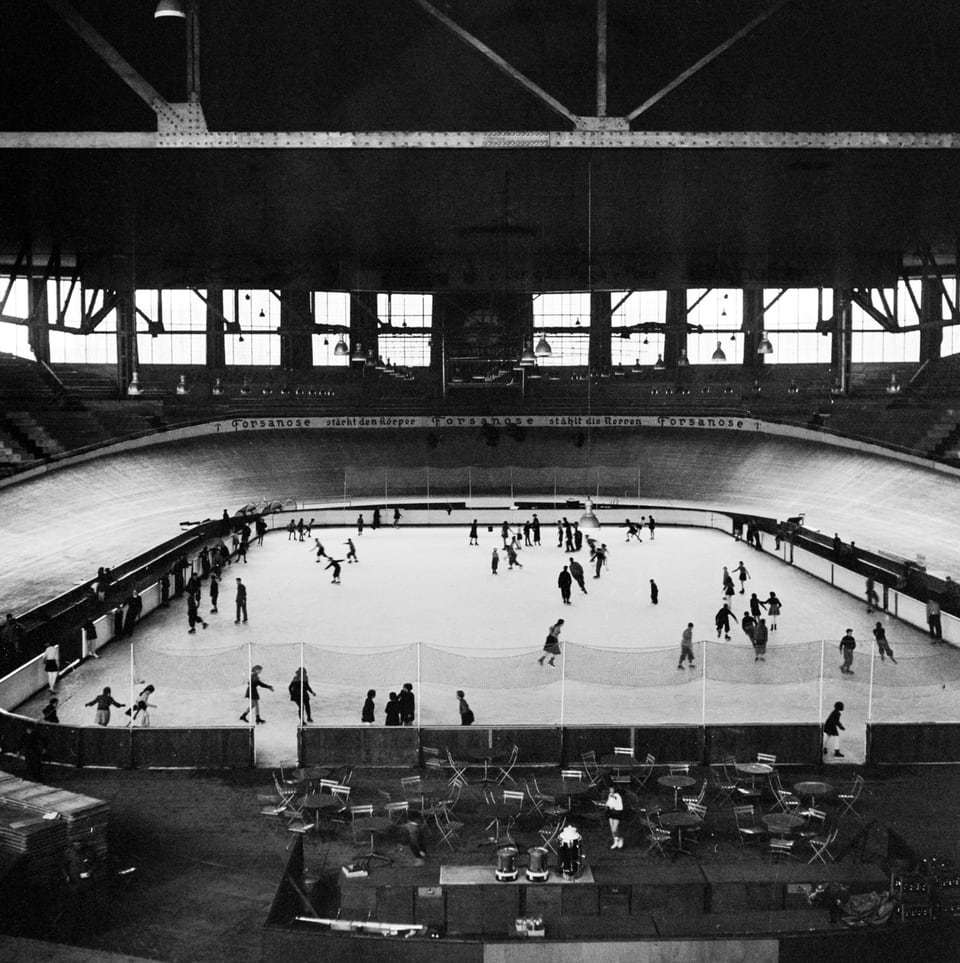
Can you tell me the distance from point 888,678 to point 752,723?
5436mm

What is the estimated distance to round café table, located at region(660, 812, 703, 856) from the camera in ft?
35.7

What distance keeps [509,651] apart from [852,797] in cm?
871

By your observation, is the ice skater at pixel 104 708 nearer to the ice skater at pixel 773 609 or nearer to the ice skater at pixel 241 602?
the ice skater at pixel 241 602

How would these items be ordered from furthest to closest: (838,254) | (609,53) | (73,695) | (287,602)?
1. (838,254)
2. (287,602)
3. (73,695)
4. (609,53)

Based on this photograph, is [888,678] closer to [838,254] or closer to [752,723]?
[752,723]

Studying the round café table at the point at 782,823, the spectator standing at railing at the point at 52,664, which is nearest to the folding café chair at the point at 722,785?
the round café table at the point at 782,823

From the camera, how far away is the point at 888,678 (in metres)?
17.9

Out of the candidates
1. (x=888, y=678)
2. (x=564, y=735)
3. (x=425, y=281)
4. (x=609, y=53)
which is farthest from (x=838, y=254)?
(x=564, y=735)

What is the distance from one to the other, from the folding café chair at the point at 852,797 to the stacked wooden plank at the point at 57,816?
8466 millimetres

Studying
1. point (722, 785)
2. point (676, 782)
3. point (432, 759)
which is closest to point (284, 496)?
point (432, 759)

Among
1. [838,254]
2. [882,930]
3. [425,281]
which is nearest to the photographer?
[882,930]

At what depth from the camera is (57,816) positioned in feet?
31.7

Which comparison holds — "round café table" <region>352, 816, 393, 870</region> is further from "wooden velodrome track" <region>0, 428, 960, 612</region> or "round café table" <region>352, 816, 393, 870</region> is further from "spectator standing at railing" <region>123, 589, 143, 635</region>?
"wooden velodrome track" <region>0, 428, 960, 612</region>

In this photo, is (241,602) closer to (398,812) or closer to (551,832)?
(398,812)
